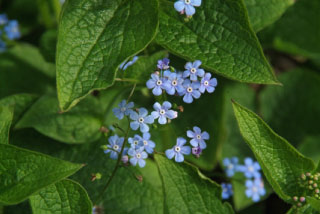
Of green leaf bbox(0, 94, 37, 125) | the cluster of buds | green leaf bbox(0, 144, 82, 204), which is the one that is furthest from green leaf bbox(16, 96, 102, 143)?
the cluster of buds

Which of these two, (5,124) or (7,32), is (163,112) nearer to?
(5,124)

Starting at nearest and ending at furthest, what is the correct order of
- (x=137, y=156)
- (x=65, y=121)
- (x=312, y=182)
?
1. (x=312, y=182)
2. (x=137, y=156)
3. (x=65, y=121)

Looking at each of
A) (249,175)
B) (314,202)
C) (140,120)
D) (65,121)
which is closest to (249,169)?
(249,175)

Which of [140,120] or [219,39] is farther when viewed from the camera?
[219,39]

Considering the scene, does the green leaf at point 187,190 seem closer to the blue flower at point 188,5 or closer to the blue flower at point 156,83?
the blue flower at point 156,83

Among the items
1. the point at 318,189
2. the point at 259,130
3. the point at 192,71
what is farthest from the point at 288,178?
the point at 192,71

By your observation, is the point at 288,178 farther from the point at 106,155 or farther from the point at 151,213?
the point at 106,155
